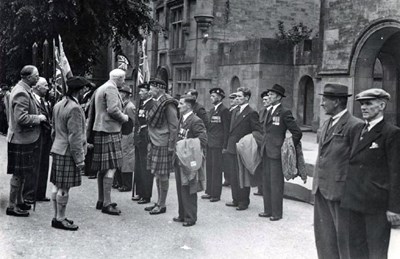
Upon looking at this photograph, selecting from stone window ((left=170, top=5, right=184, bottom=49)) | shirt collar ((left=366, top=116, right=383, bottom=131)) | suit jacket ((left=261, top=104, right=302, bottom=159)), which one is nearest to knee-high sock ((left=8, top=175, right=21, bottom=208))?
suit jacket ((left=261, top=104, right=302, bottom=159))

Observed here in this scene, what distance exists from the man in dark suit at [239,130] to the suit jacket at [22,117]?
3.34 m

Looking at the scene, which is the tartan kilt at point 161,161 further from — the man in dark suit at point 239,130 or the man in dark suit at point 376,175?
the man in dark suit at point 376,175

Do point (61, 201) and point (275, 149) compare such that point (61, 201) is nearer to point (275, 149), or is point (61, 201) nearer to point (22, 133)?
point (22, 133)

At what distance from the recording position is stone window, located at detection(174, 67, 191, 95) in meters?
24.7

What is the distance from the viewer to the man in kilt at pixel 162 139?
7602mm

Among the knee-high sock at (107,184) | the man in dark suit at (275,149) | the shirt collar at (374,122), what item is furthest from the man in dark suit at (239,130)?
the shirt collar at (374,122)

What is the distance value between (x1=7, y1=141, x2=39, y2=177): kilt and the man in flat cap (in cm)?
201

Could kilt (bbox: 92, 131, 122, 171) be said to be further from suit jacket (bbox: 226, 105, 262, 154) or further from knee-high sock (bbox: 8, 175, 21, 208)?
suit jacket (bbox: 226, 105, 262, 154)

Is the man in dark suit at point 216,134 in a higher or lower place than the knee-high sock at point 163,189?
higher

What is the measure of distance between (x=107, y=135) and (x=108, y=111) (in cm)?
37

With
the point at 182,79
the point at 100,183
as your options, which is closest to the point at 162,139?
the point at 100,183

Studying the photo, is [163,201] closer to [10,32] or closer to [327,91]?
[327,91]

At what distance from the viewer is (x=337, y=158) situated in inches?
193

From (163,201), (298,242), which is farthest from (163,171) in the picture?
(298,242)
